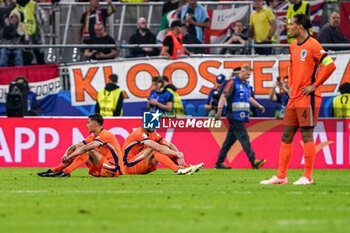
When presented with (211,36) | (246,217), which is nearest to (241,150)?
(211,36)

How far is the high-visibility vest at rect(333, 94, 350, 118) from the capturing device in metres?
17.7

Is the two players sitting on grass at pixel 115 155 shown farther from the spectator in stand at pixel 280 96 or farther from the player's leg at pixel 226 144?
the spectator in stand at pixel 280 96

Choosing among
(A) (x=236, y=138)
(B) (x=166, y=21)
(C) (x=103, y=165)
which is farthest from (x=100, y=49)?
(C) (x=103, y=165)

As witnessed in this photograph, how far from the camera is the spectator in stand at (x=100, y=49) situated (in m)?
19.5

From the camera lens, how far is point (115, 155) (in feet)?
44.8

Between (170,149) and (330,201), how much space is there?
5298mm

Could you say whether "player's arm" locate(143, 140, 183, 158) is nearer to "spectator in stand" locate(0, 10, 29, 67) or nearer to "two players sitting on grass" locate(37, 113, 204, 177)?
"two players sitting on grass" locate(37, 113, 204, 177)

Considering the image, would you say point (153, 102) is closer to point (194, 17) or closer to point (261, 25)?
point (194, 17)

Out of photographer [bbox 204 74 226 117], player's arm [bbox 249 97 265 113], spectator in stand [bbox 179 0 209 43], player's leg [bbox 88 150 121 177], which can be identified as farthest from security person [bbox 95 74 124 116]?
player's leg [bbox 88 150 121 177]

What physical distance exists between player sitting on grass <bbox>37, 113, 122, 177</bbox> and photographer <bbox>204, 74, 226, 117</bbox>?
480 cm

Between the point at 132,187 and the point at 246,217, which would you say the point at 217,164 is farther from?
the point at 246,217

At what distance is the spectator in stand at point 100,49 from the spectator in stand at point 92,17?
0.47 m

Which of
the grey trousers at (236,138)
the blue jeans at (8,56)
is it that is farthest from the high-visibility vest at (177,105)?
the blue jeans at (8,56)

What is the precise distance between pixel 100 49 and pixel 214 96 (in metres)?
3.27
